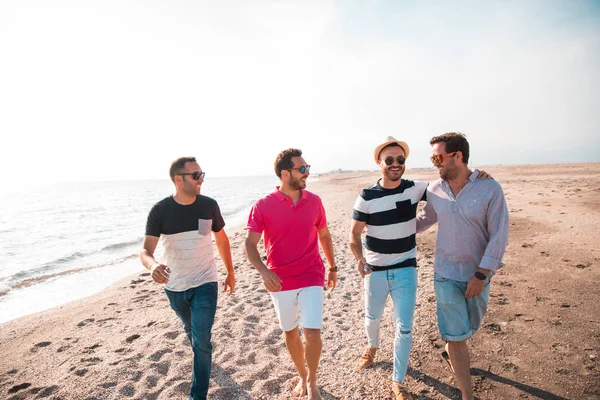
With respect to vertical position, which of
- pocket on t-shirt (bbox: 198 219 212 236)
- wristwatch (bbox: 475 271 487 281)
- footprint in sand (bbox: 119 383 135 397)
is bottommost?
footprint in sand (bbox: 119 383 135 397)

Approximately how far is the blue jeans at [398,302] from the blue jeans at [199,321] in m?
1.81

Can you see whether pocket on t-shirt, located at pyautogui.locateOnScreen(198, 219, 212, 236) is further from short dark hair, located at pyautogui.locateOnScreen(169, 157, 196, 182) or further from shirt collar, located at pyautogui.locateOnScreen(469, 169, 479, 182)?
shirt collar, located at pyautogui.locateOnScreen(469, 169, 479, 182)

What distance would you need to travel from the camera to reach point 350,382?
3.71m

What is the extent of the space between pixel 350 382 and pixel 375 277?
4.31 feet

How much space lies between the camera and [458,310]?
3.01m

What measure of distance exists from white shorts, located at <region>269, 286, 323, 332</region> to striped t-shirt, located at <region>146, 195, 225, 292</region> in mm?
927

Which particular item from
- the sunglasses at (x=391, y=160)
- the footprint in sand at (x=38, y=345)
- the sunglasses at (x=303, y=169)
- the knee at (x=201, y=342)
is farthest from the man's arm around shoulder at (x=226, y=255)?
the footprint in sand at (x=38, y=345)

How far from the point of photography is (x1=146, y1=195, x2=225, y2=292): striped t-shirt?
356cm

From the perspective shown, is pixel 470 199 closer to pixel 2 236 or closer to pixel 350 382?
pixel 350 382

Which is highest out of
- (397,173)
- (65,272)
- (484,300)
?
(397,173)

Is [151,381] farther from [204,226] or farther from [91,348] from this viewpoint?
[204,226]

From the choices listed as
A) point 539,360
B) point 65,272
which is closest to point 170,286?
point 539,360

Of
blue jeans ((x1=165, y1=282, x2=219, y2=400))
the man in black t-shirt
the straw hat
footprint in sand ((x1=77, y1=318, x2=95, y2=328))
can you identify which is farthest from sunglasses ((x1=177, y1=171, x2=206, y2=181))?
footprint in sand ((x1=77, y1=318, x2=95, y2=328))

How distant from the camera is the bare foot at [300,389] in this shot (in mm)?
3520
